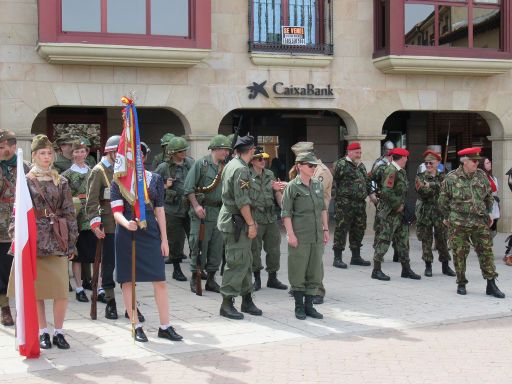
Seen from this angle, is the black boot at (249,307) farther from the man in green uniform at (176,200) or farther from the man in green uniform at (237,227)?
the man in green uniform at (176,200)

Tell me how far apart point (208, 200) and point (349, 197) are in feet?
9.68

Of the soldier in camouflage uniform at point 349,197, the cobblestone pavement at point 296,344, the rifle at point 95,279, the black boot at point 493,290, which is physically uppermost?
the soldier in camouflage uniform at point 349,197

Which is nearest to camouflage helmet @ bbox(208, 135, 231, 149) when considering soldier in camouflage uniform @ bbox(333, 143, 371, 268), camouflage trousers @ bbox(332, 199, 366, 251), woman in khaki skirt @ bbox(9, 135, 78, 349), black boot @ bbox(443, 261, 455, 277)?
woman in khaki skirt @ bbox(9, 135, 78, 349)

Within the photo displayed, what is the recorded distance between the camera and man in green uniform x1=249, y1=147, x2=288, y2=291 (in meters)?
8.48

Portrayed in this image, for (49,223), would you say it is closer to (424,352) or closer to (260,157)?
(260,157)

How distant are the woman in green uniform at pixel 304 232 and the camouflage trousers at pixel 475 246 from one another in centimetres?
209

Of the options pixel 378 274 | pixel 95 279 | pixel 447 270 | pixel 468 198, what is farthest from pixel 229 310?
pixel 447 270

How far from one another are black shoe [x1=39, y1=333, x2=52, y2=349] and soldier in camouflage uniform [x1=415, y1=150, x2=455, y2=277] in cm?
569

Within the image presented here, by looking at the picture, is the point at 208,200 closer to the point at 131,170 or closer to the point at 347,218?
the point at 131,170

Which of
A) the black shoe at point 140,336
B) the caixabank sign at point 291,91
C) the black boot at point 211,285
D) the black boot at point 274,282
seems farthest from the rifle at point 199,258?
the caixabank sign at point 291,91

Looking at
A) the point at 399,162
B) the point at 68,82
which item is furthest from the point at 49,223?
the point at 68,82

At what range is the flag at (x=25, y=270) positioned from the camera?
598 cm

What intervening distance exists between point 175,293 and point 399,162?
137 inches

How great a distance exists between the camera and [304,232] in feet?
24.8
